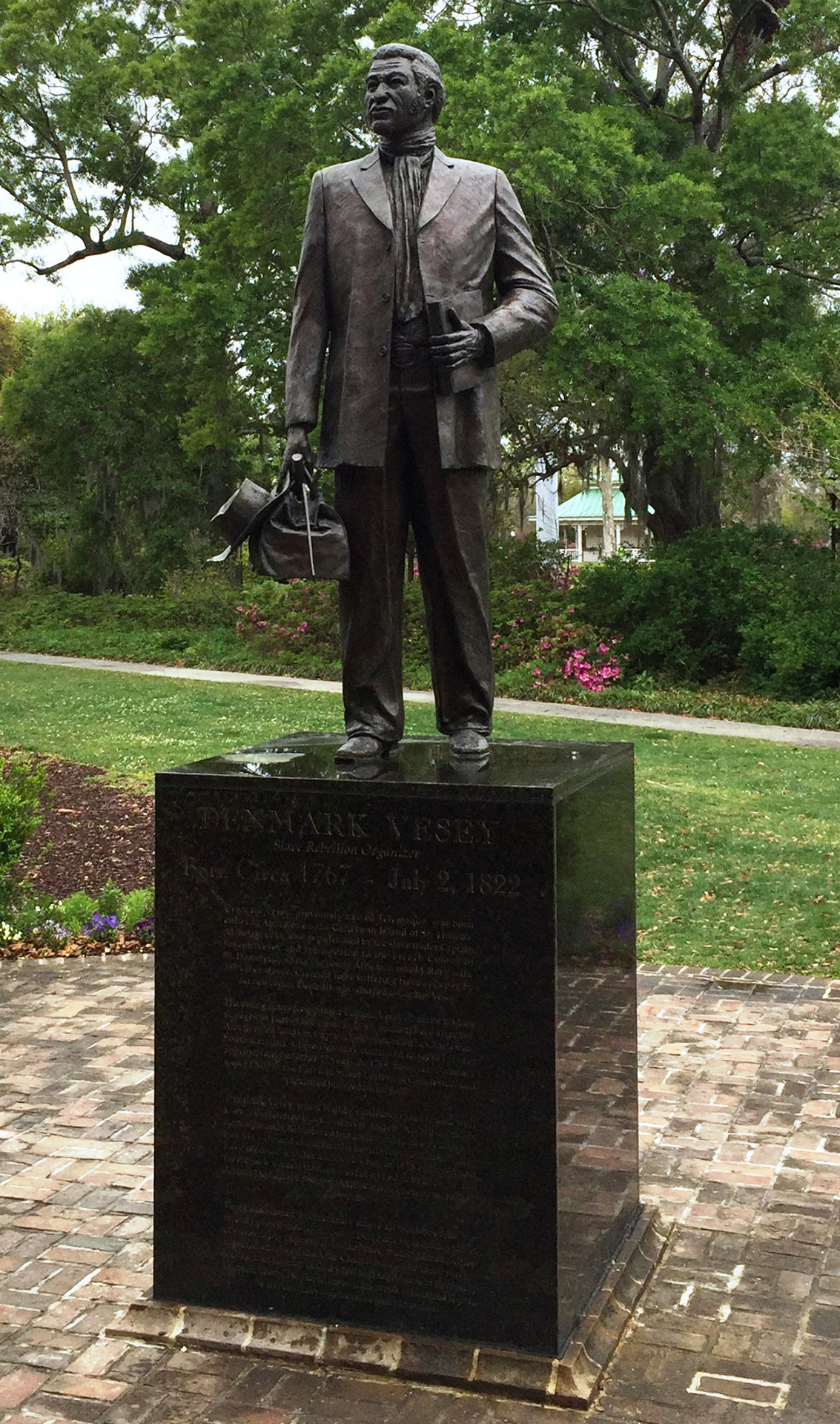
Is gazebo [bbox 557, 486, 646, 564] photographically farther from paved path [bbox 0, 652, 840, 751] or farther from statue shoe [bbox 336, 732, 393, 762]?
statue shoe [bbox 336, 732, 393, 762]

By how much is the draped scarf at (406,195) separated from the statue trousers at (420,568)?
17 cm

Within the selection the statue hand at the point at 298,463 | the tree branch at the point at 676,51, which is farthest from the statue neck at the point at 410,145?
the tree branch at the point at 676,51

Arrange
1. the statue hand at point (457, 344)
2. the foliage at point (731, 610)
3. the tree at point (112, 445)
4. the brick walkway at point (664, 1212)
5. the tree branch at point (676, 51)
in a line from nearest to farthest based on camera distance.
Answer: the brick walkway at point (664, 1212), the statue hand at point (457, 344), the foliage at point (731, 610), the tree branch at point (676, 51), the tree at point (112, 445)

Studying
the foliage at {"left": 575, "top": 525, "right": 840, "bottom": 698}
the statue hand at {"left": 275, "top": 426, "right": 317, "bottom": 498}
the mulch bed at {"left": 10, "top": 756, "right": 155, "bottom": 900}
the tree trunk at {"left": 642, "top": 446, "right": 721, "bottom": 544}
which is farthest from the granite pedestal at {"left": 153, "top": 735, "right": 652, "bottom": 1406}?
the tree trunk at {"left": 642, "top": 446, "right": 721, "bottom": 544}

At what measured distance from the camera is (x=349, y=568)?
185 inches

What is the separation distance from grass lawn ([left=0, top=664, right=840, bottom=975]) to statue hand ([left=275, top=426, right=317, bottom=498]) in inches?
176

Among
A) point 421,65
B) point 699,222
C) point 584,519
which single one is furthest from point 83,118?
point 584,519

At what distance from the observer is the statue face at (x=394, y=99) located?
15.0 ft

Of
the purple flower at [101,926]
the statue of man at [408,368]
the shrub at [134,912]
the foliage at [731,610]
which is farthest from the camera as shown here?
the foliage at [731,610]

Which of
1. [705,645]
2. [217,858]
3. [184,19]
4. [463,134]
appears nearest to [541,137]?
[463,134]

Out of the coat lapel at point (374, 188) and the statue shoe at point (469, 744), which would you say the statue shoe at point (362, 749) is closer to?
the statue shoe at point (469, 744)

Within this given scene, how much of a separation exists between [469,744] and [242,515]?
991 mm

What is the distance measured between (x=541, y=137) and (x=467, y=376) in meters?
13.5

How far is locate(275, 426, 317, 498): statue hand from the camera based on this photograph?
4.66m
